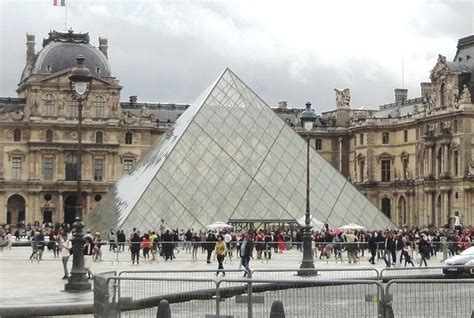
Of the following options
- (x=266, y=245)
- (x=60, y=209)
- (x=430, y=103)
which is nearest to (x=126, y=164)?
(x=60, y=209)

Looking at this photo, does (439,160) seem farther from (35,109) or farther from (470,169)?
(35,109)

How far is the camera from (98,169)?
77.6m

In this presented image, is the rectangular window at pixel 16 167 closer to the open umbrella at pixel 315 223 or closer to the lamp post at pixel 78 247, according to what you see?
the open umbrella at pixel 315 223

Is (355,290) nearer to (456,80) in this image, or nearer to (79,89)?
(79,89)

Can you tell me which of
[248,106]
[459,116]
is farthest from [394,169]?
[248,106]

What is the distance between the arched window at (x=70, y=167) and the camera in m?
76.8

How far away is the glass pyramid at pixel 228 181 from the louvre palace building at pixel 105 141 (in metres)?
27.9

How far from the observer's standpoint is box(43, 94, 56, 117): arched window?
76000 mm

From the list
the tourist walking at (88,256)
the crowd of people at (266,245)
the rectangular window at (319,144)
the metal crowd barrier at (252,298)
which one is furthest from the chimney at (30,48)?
the metal crowd barrier at (252,298)

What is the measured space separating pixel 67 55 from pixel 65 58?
299mm

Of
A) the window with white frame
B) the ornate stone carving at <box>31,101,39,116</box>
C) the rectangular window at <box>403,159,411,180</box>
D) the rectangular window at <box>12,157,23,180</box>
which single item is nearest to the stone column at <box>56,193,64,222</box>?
the rectangular window at <box>12,157,23,180</box>

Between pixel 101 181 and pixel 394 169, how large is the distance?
23.1m

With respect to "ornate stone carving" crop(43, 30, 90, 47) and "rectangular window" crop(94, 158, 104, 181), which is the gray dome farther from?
"rectangular window" crop(94, 158, 104, 181)

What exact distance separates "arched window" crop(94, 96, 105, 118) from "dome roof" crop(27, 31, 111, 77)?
191 cm
